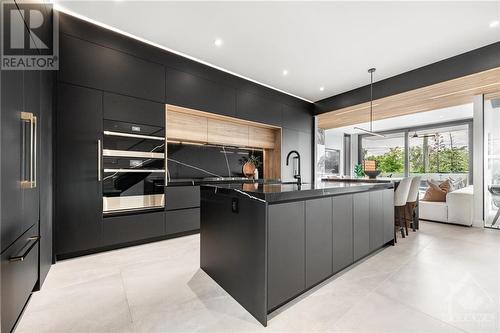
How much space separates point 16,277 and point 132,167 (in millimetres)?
1742

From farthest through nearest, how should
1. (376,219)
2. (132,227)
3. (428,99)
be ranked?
(428,99)
(132,227)
(376,219)

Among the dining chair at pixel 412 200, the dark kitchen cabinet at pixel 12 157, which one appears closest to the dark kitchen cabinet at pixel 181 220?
the dark kitchen cabinet at pixel 12 157

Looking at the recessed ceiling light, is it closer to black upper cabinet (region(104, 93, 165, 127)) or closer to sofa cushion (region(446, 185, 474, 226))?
black upper cabinet (region(104, 93, 165, 127))

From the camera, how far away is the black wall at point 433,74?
10.6 feet

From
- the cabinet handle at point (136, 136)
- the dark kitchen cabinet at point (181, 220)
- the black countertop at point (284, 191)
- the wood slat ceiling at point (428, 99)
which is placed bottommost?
the dark kitchen cabinet at point (181, 220)

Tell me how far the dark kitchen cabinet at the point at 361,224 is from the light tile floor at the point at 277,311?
17 cm

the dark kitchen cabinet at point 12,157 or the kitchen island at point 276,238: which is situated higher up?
the dark kitchen cabinet at point 12,157

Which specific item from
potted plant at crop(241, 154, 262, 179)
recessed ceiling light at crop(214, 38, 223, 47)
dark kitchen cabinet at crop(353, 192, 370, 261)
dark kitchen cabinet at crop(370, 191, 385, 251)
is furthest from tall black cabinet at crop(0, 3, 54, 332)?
dark kitchen cabinet at crop(370, 191, 385, 251)

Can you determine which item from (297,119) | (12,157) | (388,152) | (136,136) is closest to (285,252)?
(12,157)

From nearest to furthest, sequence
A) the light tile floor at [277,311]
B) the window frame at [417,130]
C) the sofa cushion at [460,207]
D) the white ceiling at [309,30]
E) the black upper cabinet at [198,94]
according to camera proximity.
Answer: the light tile floor at [277,311]
the white ceiling at [309,30]
the black upper cabinet at [198,94]
the sofa cushion at [460,207]
the window frame at [417,130]

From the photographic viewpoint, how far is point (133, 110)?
3.03 m

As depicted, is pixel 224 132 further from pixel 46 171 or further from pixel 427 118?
pixel 427 118

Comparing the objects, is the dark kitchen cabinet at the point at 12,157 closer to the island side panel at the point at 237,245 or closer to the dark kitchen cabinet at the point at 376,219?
the island side panel at the point at 237,245

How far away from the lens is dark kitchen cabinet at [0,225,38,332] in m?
1.25
